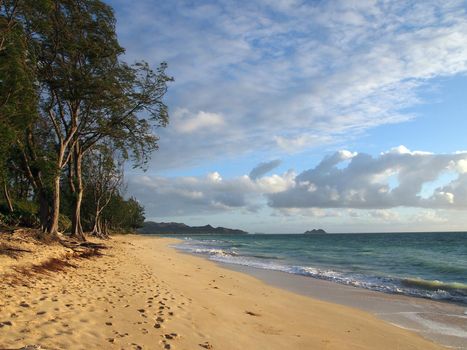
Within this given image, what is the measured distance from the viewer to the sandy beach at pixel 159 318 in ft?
21.8

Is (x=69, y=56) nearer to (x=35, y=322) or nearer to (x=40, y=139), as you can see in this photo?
(x=40, y=139)

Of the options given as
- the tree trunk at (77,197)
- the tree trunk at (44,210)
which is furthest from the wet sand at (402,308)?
the tree trunk at (77,197)

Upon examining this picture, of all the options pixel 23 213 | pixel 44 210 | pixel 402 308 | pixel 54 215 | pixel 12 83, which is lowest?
pixel 402 308

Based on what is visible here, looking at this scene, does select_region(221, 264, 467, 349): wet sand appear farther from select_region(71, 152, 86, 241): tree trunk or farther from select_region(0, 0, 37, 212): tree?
select_region(71, 152, 86, 241): tree trunk

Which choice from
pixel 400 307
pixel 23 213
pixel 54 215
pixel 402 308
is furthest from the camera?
pixel 23 213

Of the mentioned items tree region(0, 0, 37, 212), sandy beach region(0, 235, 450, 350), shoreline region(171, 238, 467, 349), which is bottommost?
shoreline region(171, 238, 467, 349)

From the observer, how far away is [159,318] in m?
8.24

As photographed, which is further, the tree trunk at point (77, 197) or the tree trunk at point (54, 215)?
the tree trunk at point (77, 197)

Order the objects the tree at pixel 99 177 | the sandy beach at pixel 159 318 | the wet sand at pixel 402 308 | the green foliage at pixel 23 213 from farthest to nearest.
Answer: the tree at pixel 99 177
the green foliage at pixel 23 213
the wet sand at pixel 402 308
the sandy beach at pixel 159 318

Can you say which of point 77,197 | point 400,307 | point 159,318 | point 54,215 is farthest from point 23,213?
point 400,307

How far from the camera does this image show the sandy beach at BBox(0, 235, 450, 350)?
6.66m

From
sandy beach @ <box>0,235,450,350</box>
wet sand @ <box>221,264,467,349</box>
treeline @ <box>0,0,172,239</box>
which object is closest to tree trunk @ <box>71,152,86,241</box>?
treeline @ <box>0,0,172,239</box>

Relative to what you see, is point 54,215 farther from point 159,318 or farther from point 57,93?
point 159,318

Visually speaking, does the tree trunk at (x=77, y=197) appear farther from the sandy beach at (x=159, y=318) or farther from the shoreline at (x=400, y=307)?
the shoreline at (x=400, y=307)
